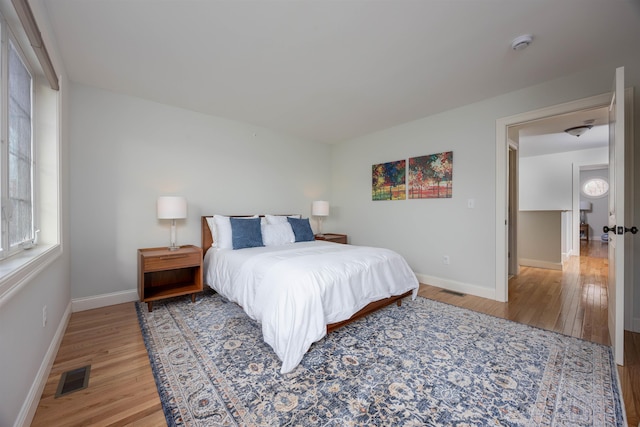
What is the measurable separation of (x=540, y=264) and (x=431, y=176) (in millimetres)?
3211

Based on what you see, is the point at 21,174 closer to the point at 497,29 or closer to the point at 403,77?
the point at 403,77

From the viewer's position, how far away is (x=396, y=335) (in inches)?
88.8

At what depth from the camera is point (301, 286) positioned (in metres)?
1.96

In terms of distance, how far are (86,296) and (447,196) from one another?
451 centimetres

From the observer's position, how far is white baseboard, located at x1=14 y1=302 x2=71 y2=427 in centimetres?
127

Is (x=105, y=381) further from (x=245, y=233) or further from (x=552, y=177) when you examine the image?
(x=552, y=177)

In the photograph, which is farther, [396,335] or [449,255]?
[449,255]

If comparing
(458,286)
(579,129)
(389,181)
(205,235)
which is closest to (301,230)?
(205,235)

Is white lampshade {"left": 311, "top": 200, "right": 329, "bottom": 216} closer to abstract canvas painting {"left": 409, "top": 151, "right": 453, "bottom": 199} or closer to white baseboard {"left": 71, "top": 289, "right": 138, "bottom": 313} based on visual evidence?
abstract canvas painting {"left": 409, "top": 151, "right": 453, "bottom": 199}

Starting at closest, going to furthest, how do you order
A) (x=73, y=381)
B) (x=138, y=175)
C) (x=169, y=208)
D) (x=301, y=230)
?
(x=73, y=381), (x=169, y=208), (x=138, y=175), (x=301, y=230)

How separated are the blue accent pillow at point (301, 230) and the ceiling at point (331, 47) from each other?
66.3 inches

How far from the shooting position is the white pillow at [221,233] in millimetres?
3293

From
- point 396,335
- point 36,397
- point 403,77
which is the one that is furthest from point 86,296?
point 403,77

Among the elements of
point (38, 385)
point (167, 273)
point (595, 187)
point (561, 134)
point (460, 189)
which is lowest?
point (38, 385)
